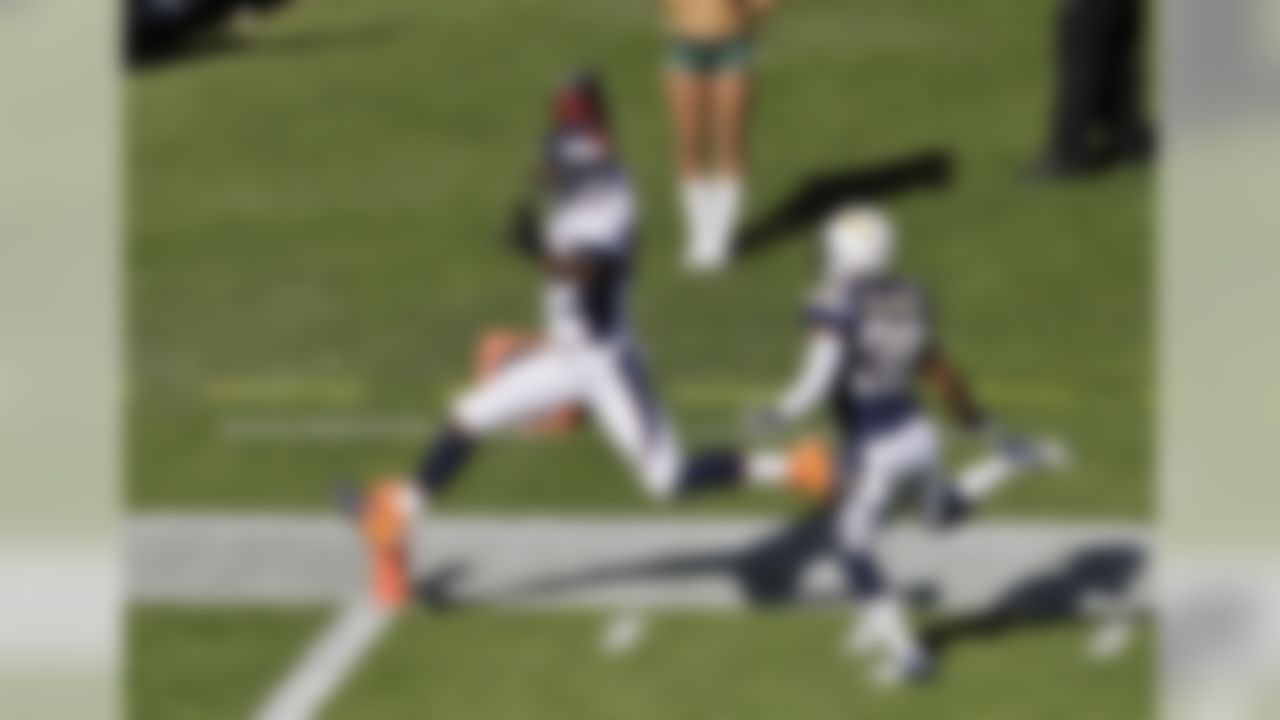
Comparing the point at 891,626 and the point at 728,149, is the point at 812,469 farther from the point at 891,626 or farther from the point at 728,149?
the point at 728,149

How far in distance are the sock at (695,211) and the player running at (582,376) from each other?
217 millimetres

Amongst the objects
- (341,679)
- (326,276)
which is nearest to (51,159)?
(326,276)

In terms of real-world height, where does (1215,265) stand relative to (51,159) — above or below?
below

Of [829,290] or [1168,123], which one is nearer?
[829,290]

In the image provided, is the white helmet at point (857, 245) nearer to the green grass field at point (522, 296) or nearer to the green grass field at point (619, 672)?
the green grass field at point (522, 296)

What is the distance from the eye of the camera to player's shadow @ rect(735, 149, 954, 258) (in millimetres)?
7504

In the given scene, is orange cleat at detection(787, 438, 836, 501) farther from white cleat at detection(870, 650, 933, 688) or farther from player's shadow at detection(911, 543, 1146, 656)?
white cleat at detection(870, 650, 933, 688)

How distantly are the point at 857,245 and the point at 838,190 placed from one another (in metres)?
0.55

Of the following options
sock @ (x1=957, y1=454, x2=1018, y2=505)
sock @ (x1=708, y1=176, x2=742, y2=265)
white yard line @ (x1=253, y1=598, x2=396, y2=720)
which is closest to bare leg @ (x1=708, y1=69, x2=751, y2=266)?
sock @ (x1=708, y1=176, x2=742, y2=265)

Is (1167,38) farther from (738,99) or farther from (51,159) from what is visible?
(51,159)

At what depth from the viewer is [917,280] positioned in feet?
24.5

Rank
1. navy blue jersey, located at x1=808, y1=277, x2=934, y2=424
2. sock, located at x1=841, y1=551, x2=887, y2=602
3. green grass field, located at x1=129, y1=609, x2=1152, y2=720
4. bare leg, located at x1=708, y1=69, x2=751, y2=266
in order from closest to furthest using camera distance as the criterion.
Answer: navy blue jersey, located at x1=808, y1=277, x2=934, y2=424
sock, located at x1=841, y1=551, x2=887, y2=602
green grass field, located at x1=129, y1=609, x2=1152, y2=720
bare leg, located at x1=708, y1=69, x2=751, y2=266

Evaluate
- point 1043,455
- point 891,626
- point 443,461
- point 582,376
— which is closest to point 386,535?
point 443,461

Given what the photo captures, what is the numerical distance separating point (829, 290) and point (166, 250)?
1.99m
